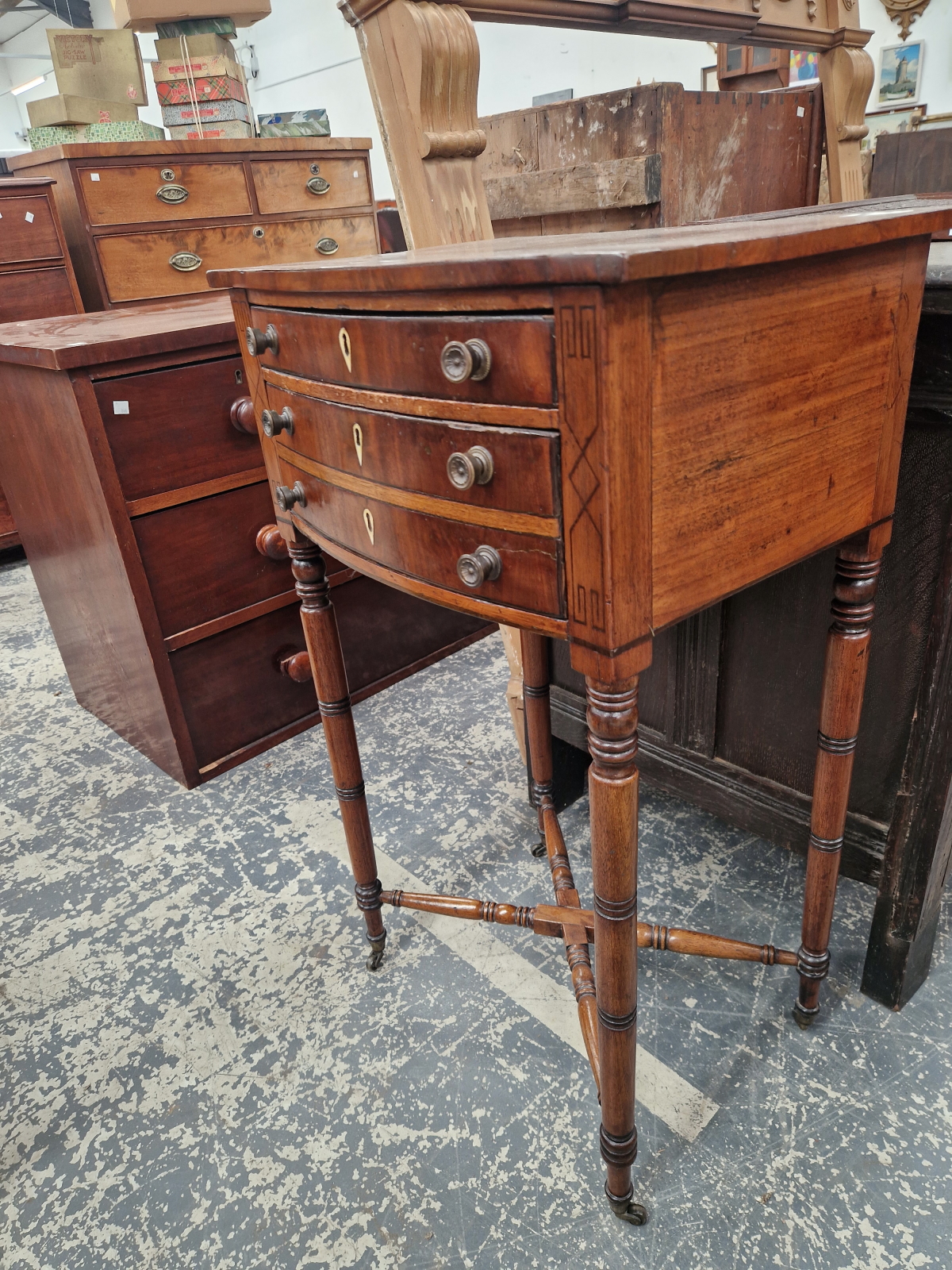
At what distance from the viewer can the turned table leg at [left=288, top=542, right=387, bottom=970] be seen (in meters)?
1.19

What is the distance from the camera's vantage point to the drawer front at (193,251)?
3287 millimetres

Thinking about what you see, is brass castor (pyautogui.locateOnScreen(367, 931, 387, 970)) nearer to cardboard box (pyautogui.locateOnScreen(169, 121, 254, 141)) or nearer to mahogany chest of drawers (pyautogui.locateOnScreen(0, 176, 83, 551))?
mahogany chest of drawers (pyautogui.locateOnScreen(0, 176, 83, 551))

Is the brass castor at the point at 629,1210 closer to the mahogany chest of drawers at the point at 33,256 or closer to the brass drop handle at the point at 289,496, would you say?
the brass drop handle at the point at 289,496

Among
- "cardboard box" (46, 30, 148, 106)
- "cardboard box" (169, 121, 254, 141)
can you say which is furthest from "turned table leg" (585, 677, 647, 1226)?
"cardboard box" (46, 30, 148, 106)

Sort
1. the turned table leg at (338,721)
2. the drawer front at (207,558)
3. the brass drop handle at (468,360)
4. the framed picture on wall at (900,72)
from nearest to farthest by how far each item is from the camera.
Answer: the brass drop handle at (468,360) < the turned table leg at (338,721) < the drawer front at (207,558) < the framed picture on wall at (900,72)

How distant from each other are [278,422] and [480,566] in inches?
16.4

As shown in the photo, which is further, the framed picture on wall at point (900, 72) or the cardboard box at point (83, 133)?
the framed picture on wall at point (900, 72)

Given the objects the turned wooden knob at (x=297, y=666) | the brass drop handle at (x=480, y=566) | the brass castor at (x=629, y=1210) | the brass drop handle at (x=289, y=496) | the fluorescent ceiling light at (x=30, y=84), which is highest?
the fluorescent ceiling light at (x=30, y=84)

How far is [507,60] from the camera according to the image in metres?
7.10

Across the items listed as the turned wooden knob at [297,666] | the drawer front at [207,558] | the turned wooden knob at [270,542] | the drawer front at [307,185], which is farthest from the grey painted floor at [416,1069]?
the drawer front at [307,185]

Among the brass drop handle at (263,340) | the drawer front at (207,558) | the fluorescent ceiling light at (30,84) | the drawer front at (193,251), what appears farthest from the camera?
the fluorescent ceiling light at (30,84)

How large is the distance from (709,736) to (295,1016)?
837mm

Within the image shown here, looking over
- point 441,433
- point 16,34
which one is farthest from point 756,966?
point 16,34

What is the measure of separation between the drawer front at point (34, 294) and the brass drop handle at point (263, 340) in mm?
2743
